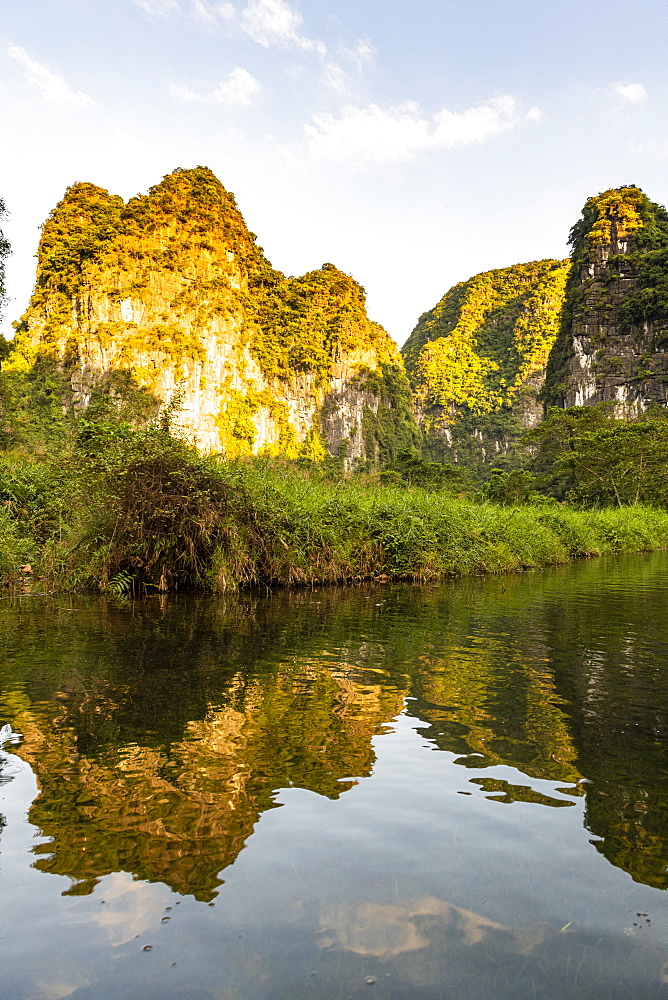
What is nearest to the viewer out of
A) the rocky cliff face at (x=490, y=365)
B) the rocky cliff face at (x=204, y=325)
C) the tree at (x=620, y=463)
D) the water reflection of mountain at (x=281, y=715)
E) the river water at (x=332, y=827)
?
the river water at (x=332, y=827)

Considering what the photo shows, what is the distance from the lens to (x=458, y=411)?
120 m

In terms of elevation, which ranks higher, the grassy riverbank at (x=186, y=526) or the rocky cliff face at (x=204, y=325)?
the rocky cliff face at (x=204, y=325)

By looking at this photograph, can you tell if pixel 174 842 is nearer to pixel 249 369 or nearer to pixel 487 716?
pixel 487 716

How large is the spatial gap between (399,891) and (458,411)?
401 ft

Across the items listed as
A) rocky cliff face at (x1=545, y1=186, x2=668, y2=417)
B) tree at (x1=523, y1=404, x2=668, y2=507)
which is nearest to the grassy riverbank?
tree at (x1=523, y1=404, x2=668, y2=507)

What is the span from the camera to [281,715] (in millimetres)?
3475

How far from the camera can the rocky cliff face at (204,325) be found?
67688 millimetres

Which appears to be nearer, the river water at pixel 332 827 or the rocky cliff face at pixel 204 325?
the river water at pixel 332 827

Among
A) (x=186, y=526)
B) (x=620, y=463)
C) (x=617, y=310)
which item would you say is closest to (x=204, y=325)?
(x=617, y=310)

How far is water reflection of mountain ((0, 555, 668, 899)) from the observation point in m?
2.20

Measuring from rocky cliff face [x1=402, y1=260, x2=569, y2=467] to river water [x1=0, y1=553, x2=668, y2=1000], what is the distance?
107 m

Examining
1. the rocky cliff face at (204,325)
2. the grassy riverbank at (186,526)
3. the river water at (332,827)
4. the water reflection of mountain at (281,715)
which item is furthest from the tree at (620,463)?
the rocky cliff face at (204,325)

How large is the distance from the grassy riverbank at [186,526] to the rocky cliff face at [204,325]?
166 feet

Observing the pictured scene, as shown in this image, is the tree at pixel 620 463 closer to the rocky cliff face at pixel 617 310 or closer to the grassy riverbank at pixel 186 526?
the grassy riverbank at pixel 186 526
